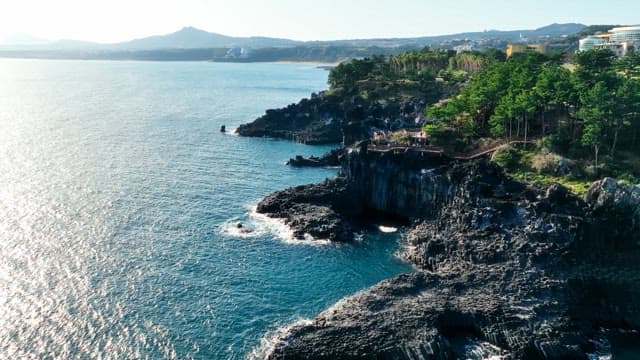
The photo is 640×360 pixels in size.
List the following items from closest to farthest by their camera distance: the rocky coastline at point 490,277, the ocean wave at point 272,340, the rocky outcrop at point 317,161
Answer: the ocean wave at point 272,340
the rocky coastline at point 490,277
the rocky outcrop at point 317,161

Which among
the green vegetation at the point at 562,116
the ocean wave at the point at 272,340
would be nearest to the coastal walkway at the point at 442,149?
the green vegetation at the point at 562,116

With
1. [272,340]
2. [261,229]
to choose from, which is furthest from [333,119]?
[272,340]

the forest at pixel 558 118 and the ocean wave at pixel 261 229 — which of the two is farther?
the forest at pixel 558 118

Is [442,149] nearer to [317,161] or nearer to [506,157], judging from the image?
[506,157]

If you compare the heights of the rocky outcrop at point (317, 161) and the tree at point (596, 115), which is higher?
the tree at point (596, 115)

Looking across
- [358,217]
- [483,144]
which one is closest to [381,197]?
[358,217]

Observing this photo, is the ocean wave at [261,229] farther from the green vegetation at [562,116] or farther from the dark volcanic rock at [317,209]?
the green vegetation at [562,116]

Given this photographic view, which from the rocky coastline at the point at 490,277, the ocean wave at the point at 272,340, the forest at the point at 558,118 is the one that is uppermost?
the forest at the point at 558,118
